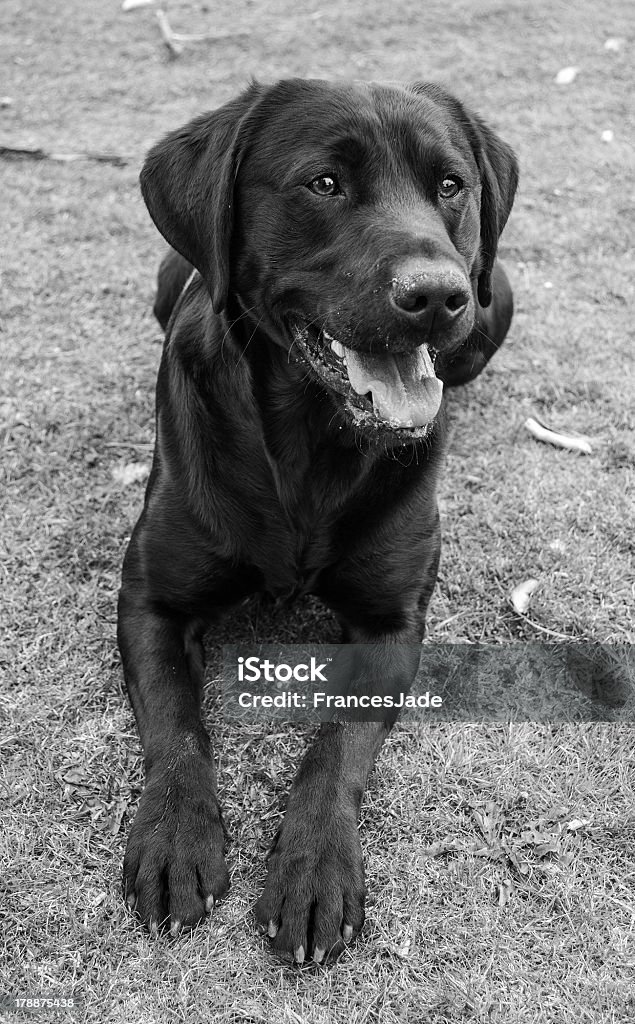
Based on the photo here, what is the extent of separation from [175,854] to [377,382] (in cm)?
113

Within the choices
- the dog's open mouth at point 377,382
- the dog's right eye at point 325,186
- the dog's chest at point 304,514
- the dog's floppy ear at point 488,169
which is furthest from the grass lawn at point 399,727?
the dog's right eye at point 325,186

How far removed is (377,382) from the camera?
2090 mm

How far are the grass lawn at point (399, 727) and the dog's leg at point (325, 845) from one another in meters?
0.07

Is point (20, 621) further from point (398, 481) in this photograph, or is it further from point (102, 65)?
point (102, 65)

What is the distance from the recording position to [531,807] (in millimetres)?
2221

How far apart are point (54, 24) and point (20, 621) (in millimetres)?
7228

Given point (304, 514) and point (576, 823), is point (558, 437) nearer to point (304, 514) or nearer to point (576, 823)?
point (304, 514)

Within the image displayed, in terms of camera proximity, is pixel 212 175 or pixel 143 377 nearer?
pixel 212 175

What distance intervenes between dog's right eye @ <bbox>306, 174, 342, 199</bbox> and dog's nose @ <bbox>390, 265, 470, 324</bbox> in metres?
0.34

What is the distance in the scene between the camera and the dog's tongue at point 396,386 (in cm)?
207

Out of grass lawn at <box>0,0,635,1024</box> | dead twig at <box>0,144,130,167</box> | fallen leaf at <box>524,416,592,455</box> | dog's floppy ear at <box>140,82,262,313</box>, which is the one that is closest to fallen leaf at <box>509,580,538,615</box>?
grass lawn at <box>0,0,635,1024</box>

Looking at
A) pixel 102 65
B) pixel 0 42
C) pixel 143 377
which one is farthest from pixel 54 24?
pixel 143 377

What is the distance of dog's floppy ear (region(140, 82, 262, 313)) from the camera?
218cm

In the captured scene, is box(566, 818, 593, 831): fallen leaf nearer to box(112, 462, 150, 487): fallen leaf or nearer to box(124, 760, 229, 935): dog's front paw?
box(124, 760, 229, 935): dog's front paw
